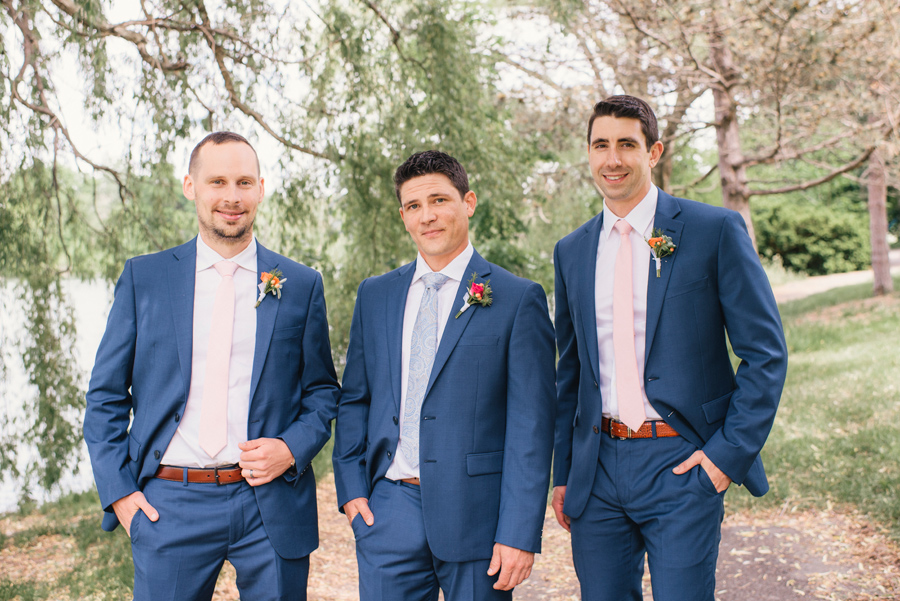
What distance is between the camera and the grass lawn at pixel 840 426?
5941mm

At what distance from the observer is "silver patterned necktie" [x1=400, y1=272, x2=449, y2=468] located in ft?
8.39

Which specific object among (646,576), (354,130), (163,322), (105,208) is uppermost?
(354,130)

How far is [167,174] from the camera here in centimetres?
545

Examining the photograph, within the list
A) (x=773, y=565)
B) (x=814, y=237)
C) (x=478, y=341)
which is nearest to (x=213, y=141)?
(x=478, y=341)

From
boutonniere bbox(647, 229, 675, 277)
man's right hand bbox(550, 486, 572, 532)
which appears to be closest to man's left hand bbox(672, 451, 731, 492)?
man's right hand bbox(550, 486, 572, 532)

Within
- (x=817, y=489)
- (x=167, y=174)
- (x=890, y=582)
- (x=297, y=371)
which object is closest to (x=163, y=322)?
(x=297, y=371)

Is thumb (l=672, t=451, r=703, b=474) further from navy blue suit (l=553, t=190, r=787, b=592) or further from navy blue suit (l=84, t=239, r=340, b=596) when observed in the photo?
navy blue suit (l=84, t=239, r=340, b=596)

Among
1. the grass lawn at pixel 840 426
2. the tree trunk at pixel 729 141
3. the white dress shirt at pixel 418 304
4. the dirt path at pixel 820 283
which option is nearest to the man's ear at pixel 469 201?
the white dress shirt at pixel 418 304

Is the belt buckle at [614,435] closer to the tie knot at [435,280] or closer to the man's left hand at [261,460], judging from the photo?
the tie knot at [435,280]

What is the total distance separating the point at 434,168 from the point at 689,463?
4.33ft

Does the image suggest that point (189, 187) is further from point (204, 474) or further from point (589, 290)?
point (589, 290)

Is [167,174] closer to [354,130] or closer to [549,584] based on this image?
[354,130]

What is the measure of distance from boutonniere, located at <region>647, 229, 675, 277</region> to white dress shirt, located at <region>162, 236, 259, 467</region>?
4.68 ft

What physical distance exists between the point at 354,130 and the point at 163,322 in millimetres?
3875
